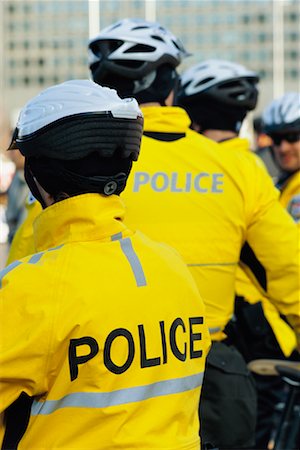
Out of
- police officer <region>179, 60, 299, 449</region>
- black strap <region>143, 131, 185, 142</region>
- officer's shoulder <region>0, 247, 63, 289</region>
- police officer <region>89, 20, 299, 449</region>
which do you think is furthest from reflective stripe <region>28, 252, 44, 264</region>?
police officer <region>179, 60, 299, 449</region>

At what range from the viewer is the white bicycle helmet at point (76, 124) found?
6.73ft

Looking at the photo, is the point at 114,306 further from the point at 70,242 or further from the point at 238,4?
the point at 238,4

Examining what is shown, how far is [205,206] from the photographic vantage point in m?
3.12

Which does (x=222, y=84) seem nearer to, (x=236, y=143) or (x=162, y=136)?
(x=236, y=143)

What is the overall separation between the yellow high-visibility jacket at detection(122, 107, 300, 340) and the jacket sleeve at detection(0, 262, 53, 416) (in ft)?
3.68

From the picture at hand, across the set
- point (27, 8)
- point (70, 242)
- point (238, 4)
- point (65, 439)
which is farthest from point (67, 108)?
point (238, 4)

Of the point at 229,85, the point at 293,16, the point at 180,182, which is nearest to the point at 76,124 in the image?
the point at 180,182

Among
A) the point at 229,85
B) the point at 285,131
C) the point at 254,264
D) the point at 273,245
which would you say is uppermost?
the point at 229,85

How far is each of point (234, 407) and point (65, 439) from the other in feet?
4.36

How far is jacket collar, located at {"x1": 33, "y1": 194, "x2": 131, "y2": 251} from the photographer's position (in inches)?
80.7

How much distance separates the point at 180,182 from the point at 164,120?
24 centimetres

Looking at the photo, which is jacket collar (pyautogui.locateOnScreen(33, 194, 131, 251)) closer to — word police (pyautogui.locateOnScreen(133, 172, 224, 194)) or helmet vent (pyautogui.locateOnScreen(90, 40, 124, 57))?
word police (pyautogui.locateOnScreen(133, 172, 224, 194))

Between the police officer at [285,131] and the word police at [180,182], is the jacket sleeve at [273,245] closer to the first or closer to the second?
the word police at [180,182]

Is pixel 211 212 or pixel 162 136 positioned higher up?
pixel 162 136
